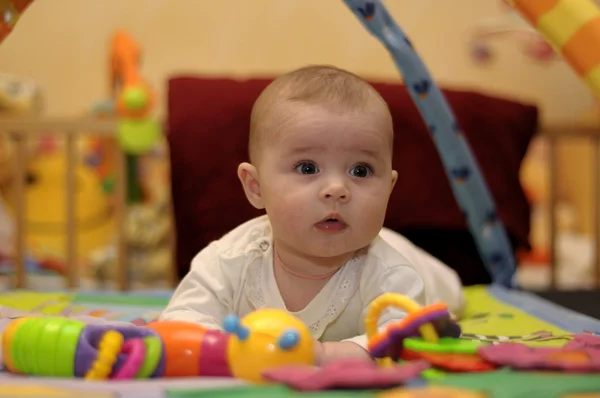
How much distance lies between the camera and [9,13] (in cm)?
100

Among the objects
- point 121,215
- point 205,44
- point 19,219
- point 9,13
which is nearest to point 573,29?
point 9,13

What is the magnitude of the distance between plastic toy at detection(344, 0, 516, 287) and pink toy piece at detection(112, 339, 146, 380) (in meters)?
0.74

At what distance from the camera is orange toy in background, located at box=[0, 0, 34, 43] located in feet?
3.24

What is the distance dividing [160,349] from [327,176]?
0.93ft

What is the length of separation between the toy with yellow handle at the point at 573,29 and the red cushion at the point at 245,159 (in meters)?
0.66

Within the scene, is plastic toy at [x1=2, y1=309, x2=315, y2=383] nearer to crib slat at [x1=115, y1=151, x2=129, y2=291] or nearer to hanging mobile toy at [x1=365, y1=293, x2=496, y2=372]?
hanging mobile toy at [x1=365, y1=293, x2=496, y2=372]

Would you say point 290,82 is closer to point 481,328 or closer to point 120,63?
point 481,328

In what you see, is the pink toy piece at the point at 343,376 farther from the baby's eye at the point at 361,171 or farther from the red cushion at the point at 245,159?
the red cushion at the point at 245,159

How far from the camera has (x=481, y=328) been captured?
109cm

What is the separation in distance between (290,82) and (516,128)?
3.24 ft

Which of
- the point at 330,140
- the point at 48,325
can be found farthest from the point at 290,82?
the point at 48,325

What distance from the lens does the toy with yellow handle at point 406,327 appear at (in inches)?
28.7

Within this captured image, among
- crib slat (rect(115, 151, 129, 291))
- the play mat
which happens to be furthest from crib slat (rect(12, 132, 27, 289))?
the play mat

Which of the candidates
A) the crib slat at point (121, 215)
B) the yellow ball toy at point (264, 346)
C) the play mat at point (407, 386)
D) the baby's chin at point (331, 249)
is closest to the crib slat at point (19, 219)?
the crib slat at point (121, 215)
